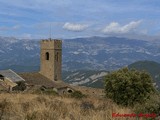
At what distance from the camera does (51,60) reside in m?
82.4

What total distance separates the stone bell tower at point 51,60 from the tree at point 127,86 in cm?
5215

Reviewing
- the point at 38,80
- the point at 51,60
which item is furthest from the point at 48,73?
the point at 38,80

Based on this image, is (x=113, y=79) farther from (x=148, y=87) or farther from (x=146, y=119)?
(x=146, y=119)

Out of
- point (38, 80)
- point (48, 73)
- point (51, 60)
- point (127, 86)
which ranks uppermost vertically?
point (127, 86)

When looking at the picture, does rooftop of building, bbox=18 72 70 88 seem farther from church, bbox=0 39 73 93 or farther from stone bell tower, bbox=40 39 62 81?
stone bell tower, bbox=40 39 62 81

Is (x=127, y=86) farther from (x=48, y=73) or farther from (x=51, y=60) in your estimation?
(x=51, y=60)

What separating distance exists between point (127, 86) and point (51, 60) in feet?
180

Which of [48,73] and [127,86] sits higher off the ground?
[127,86]

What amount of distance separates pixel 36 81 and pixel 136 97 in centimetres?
4637

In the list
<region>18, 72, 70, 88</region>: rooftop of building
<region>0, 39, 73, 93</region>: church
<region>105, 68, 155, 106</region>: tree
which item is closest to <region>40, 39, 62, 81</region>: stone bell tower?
<region>0, 39, 73, 93</region>: church

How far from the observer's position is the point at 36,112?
829 centimetres

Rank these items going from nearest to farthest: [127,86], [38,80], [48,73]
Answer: [127,86] → [38,80] → [48,73]

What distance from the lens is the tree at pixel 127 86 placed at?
2808 centimetres

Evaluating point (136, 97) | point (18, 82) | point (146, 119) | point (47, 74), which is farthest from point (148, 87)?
point (47, 74)
